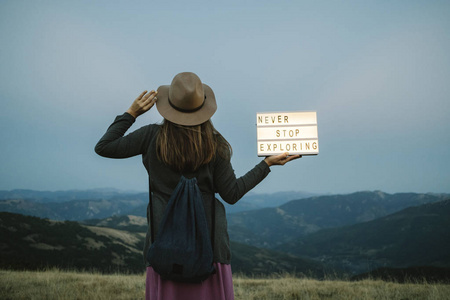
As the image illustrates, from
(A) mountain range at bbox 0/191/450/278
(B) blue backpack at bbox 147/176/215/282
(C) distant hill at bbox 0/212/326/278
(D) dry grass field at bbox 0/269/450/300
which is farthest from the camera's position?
(A) mountain range at bbox 0/191/450/278

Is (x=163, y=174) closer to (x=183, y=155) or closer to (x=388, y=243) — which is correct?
(x=183, y=155)

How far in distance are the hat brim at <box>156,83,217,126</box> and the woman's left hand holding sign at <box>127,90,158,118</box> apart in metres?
0.05

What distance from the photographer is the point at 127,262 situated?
3281 cm

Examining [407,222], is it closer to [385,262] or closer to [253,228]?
[385,262]

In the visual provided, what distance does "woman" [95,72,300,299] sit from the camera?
187cm

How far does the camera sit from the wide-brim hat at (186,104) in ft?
6.35

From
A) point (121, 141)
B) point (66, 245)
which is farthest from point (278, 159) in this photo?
point (66, 245)

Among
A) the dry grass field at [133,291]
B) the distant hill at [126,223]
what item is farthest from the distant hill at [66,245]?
Answer: the distant hill at [126,223]

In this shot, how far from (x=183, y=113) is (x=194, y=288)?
111cm

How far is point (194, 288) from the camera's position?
1900 mm

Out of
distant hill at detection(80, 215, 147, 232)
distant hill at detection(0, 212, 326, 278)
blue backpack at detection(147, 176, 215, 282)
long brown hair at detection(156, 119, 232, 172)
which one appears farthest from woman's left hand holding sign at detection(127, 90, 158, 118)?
distant hill at detection(80, 215, 147, 232)

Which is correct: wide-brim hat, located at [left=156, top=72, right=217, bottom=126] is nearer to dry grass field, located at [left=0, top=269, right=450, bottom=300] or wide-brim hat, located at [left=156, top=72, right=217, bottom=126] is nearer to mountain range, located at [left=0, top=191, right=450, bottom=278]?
dry grass field, located at [left=0, top=269, right=450, bottom=300]

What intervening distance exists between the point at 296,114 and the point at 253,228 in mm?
203166

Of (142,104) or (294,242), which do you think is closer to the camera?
(142,104)
